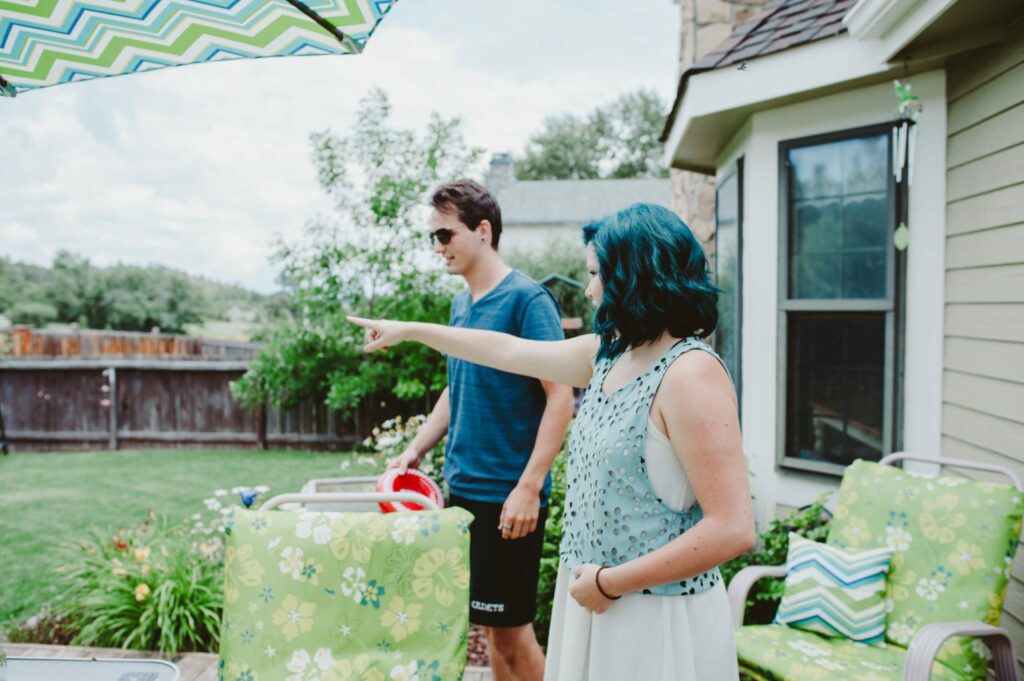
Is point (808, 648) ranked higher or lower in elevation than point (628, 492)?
lower

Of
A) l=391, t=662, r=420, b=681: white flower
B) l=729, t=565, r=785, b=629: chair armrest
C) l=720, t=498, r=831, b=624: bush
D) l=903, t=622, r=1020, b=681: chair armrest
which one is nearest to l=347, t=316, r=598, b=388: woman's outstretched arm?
l=391, t=662, r=420, b=681: white flower

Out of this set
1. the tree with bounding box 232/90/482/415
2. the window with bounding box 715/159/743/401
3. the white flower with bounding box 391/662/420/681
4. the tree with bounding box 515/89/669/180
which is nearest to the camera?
the white flower with bounding box 391/662/420/681

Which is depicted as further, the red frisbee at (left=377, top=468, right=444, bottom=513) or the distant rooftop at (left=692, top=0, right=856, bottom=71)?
the distant rooftop at (left=692, top=0, right=856, bottom=71)

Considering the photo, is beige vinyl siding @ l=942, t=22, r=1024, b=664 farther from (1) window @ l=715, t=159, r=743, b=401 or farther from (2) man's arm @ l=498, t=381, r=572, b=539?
(2) man's arm @ l=498, t=381, r=572, b=539

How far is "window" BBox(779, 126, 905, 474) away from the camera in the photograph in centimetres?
321

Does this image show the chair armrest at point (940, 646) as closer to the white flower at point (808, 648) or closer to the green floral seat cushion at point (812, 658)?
the green floral seat cushion at point (812, 658)

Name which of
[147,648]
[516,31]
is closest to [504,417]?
[147,648]

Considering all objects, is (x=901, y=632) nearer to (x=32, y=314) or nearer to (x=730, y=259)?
(x=730, y=259)

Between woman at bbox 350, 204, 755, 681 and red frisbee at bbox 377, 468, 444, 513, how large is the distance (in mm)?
1026

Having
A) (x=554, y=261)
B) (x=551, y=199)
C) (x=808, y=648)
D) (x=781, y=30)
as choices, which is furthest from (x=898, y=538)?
(x=551, y=199)

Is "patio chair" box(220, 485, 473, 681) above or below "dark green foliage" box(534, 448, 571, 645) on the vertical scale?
above

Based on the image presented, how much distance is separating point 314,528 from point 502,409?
68 centimetres

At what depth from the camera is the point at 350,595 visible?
5.71ft

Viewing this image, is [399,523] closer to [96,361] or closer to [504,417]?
[504,417]
